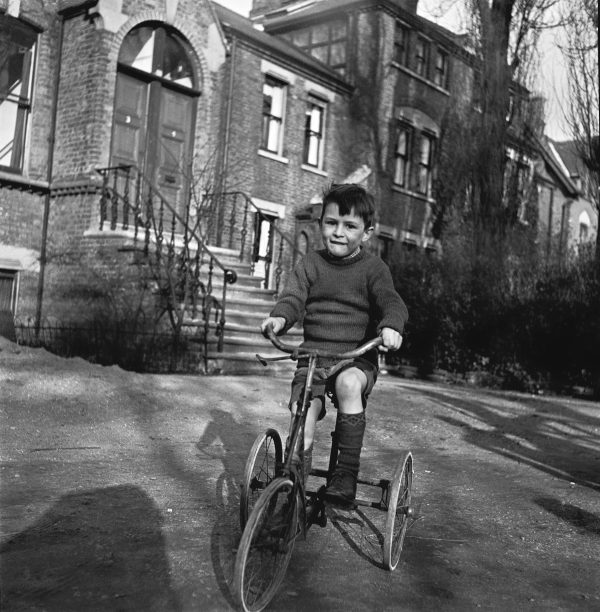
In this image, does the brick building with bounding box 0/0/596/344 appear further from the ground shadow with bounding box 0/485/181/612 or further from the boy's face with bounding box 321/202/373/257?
the boy's face with bounding box 321/202/373/257

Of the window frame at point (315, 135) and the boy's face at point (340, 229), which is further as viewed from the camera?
the window frame at point (315, 135)

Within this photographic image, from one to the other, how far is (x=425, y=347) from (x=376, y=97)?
369 inches

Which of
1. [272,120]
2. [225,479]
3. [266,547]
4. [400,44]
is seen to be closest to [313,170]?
[272,120]

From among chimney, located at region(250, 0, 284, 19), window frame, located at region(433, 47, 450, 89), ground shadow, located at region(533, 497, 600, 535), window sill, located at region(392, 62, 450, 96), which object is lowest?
ground shadow, located at region(533, 497, 600, 535)

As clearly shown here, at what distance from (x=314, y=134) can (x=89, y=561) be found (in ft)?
58.9

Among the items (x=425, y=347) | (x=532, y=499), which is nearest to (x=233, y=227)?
(x=425, y=347)

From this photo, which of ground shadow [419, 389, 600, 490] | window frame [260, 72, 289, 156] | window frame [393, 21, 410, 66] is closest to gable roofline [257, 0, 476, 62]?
window frame [393, 21, 410, 66]

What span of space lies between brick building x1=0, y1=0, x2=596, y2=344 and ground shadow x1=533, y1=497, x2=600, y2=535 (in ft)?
24.5

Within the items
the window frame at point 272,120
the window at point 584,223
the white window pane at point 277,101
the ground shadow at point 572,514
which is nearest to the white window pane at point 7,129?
the window frame at point 272,120

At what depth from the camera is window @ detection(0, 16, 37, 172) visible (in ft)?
44.8

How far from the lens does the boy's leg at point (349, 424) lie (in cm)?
340

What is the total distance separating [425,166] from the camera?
23.3 m

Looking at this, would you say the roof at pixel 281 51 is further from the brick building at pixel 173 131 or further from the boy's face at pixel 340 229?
the boy's face at pixel 340 229

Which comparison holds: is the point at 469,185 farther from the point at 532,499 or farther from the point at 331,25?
the point at 532,499
